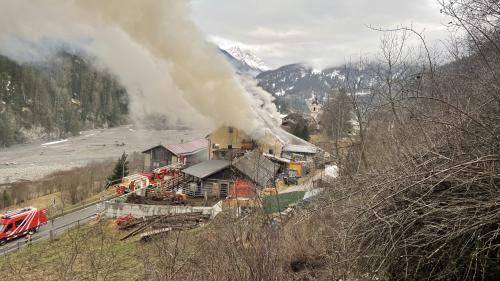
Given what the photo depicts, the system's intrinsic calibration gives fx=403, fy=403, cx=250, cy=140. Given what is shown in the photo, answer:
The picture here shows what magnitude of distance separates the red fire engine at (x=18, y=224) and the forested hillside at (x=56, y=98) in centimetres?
7686

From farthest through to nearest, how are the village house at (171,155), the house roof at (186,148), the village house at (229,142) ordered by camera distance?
1. the house roof at (186,148)
2. the village house at (171,155)
3. the village house at (229,142)

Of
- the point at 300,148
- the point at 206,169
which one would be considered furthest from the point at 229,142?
the point at 300,148

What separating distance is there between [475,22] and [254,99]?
3344cm

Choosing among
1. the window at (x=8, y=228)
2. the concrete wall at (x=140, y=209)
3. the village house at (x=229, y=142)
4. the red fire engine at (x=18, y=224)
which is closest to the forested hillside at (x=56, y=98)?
the village house at (x=229, y=142)

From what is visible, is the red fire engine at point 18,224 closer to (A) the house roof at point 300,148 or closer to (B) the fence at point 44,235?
(B) the fence at point 44,235

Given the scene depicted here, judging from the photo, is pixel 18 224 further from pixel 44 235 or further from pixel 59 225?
pixel 59 225

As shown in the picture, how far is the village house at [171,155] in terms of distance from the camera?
40.6 metres

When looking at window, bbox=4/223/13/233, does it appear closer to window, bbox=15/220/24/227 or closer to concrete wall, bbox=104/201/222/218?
window, bbox=15/220/24/227

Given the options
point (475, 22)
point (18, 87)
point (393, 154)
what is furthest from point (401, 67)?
point (18, 87)

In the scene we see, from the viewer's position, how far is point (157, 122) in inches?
4011

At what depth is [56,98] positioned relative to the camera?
12094cm

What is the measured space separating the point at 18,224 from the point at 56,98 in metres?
110

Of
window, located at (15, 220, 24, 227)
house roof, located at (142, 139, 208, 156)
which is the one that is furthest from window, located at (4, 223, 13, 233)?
house roof, located at (142, 139, 208, 156)

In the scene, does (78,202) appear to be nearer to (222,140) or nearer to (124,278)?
(222,140)
